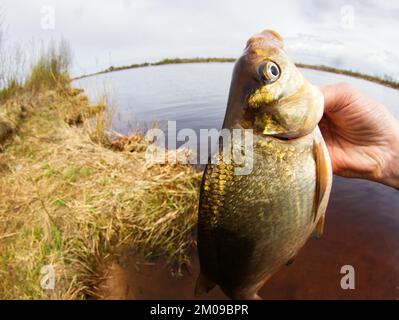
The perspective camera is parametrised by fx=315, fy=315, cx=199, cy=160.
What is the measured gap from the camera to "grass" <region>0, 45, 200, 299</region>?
12.8 feet

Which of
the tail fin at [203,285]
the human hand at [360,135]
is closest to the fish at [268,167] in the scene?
the tail fin at [203,285]

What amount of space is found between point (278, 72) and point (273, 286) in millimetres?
3471

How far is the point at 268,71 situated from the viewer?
1699mm

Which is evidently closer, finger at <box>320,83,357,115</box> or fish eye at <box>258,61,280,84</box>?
fish eye at <box>258,61,280,84</box>

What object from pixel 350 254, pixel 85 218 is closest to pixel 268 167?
pixel 85 218

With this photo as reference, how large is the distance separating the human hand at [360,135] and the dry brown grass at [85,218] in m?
2.54

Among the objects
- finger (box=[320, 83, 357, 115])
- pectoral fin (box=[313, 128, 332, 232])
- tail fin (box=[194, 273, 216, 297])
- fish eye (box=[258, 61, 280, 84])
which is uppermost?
finger (box=[320, 83, 357, 115])

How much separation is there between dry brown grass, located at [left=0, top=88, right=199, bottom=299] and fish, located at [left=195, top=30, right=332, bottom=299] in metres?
2.77

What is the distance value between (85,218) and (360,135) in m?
3.65

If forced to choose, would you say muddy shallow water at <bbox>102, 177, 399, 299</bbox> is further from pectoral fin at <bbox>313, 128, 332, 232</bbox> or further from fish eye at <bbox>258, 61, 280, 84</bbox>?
fish eye at <bbox>258, 61, 280, 84</bbox>

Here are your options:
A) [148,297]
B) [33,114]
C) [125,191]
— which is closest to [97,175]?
[125,191]

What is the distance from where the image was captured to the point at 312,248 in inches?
204

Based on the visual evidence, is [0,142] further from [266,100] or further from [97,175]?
[266,100]

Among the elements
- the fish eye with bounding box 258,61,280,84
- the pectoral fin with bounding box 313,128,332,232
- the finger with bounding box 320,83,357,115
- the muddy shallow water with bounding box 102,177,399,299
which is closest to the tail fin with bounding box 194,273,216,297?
the pectoral fin with bounding box 313,128,332,232
